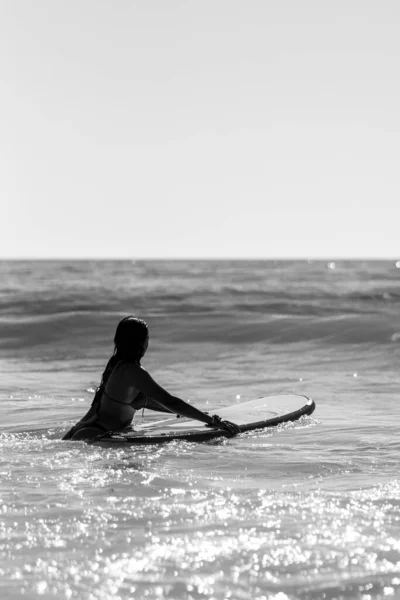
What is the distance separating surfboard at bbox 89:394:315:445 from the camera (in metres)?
7.12

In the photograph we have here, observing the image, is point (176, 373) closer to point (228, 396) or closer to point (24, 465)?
point (228, 396)

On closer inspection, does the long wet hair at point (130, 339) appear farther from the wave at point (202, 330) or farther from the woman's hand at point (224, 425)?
the wave at point (202, 330)

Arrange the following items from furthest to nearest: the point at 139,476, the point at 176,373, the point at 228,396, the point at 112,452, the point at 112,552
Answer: the point at 176,373
the point at 228,396
the point at 112,452
the point at 139,476
the point at 112,552

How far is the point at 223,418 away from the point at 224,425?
0.89 m

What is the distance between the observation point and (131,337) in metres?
6.84

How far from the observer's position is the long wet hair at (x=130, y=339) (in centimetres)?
680

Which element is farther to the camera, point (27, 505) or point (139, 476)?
point (139, 476)

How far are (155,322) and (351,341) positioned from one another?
5.77 m

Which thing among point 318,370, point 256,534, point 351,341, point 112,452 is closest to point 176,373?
point 318,370

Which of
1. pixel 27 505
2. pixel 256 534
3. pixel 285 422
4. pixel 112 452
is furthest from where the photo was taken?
pixel 285 422

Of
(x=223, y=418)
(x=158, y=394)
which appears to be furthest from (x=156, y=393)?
(x=223, y=418)

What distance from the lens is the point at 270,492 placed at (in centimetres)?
543

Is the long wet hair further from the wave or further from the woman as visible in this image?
the wave

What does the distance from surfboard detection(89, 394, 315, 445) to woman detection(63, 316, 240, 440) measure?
142 mm
